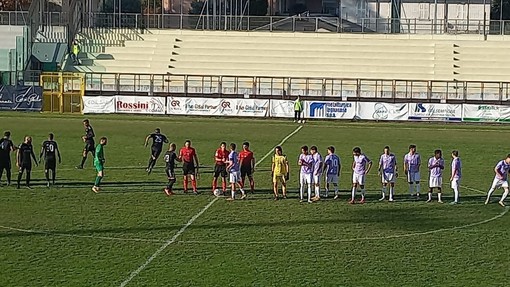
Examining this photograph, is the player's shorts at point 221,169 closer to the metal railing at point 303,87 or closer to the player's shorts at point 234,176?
the player's shorts at point 234,176

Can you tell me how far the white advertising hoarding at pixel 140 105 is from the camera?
58094mm

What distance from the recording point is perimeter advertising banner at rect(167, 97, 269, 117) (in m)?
57.9

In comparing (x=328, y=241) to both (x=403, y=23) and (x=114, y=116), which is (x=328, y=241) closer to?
(x=114, y=116)

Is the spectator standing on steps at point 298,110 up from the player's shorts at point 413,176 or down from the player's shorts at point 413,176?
up

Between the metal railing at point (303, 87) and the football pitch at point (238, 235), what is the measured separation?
27.9 m

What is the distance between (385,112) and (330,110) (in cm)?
346

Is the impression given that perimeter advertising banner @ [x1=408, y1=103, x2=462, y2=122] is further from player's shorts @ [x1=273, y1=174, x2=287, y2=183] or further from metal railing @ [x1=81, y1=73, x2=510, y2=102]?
player's shorts @ [x1=273, y1=174, x2=287, y2=183]

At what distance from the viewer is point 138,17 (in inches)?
2852

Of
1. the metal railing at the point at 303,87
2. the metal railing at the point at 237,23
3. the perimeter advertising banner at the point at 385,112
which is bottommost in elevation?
the perimeter advertising banner at the point at 385,112

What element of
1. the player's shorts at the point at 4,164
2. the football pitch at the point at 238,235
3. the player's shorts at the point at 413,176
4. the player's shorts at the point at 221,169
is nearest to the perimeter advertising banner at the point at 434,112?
the football pitch at the point at 238,235

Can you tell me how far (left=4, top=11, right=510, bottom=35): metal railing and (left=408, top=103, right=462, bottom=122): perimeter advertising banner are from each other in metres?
18.2

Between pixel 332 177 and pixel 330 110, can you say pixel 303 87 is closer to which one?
pixel 330 110

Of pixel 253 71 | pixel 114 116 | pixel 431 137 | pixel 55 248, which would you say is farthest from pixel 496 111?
pixel 55 248

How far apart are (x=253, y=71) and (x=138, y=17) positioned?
37.6 ft
